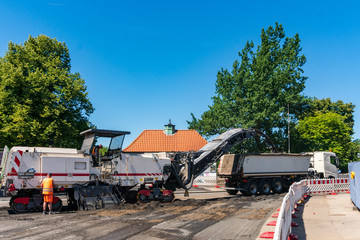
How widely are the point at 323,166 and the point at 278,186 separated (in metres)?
7.83

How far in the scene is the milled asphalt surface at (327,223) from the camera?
9173 mm

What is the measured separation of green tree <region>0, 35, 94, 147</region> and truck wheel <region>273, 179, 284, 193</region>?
54.6 feet

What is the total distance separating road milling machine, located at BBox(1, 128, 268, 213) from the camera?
1291 centimetres

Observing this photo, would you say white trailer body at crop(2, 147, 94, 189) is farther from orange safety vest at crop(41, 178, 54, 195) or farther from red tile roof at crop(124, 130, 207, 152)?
red tile roof at crop(124, 130, 207, 152)

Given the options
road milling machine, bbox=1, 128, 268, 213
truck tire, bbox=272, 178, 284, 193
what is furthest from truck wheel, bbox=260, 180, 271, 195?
road milling machine, bbox=1, 128, 268, 213

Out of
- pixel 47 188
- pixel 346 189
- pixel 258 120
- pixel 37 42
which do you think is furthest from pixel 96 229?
pixel 258 120

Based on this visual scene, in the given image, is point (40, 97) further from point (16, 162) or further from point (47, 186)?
point (47, 186)

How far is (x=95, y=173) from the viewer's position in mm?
14609

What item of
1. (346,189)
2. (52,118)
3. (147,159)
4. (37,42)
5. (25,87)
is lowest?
(346,189)

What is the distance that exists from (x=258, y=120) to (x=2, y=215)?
96.0ft

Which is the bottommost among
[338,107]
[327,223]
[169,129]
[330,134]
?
[327,223]

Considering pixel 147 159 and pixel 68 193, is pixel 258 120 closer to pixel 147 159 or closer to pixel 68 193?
pixel 147 159

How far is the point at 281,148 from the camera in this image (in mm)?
40031

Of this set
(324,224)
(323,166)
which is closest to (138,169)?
(324,224)
